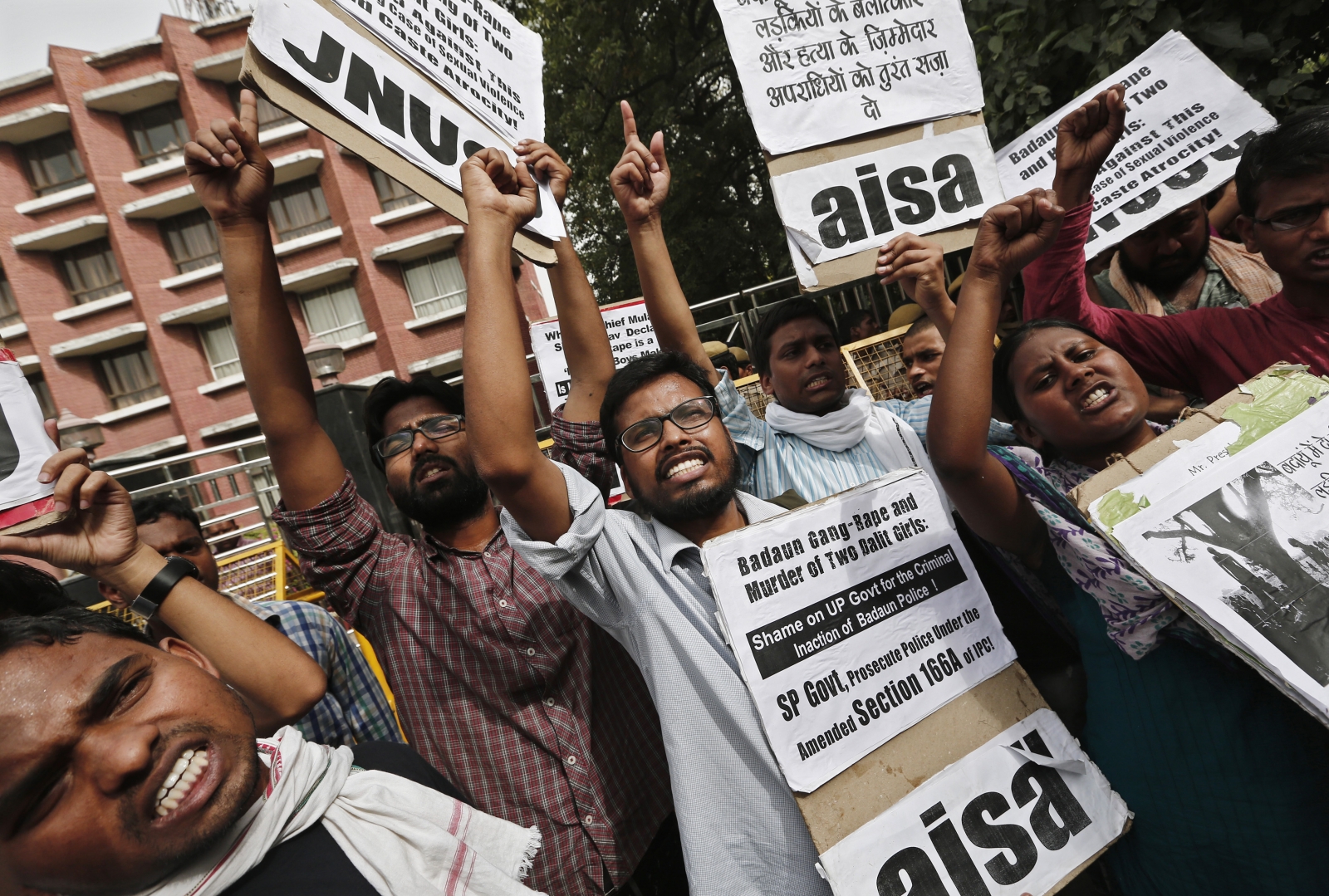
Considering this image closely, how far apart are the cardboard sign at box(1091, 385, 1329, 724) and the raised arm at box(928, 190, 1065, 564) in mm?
284

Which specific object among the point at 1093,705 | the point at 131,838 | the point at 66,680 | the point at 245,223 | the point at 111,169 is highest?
the point at 111,169

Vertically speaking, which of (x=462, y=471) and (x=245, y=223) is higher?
(x=245, y=223)

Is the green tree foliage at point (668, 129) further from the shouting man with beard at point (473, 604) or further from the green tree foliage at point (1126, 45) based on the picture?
the shouting man with beard at point (473, 604)

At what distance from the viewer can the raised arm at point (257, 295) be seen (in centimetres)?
170

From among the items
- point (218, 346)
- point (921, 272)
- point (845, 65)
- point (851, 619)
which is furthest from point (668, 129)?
point (218, 346)

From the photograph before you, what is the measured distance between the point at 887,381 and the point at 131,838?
180 inches

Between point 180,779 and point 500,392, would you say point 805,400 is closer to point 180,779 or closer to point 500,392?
point 500,392

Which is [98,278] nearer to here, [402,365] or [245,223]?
[402,365]

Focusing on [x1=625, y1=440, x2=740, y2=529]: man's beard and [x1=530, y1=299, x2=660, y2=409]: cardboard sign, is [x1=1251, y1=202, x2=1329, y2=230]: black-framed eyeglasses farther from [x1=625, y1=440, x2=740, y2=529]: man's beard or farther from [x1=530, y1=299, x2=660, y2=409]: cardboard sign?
[x1=530, y1=299, x2=660, y2=409]: cardboard sign

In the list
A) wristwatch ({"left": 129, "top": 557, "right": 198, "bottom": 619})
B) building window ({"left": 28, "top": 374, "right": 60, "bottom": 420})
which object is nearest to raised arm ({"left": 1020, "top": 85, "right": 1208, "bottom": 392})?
wristwatch ({"left": 129, "top": 557, "right": 198, "bottom": 619})

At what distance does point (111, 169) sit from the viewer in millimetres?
18453

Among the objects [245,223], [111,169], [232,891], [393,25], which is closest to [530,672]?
[232,891]

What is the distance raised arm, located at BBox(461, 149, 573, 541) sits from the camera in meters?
1.56

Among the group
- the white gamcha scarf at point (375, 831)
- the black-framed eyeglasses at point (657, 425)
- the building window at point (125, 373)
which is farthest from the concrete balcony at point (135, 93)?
the white gamcha scarf at point (375, 831)
